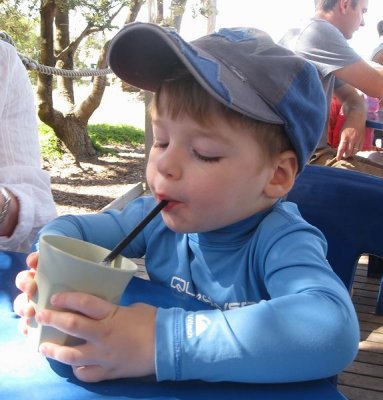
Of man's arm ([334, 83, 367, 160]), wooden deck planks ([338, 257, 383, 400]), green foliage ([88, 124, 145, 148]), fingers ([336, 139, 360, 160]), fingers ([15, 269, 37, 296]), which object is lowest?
green foliage ([88, 124, 145, 148])

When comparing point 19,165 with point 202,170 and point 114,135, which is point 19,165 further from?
point 114,135

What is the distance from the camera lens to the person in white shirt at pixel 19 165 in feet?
4.68

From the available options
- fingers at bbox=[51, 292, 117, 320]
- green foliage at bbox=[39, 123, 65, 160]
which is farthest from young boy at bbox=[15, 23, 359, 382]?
green foliage at bbox=[39, 123, 65, 160]

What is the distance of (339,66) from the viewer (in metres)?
2.67

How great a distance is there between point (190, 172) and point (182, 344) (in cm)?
32

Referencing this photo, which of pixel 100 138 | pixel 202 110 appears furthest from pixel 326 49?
pixel 100 138

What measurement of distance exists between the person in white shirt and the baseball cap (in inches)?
20.6

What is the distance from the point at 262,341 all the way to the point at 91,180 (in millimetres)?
5174

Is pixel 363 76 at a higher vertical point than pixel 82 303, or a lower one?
lower

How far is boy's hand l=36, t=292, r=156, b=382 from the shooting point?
679 millimetres

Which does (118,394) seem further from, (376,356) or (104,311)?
(376,356)

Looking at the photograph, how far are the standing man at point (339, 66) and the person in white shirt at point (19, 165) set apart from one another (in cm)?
156

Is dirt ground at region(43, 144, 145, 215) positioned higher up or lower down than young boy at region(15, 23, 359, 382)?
lower down

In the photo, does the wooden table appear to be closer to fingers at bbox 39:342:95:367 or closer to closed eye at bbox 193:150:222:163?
fingers at bbox 39:342:95:367
